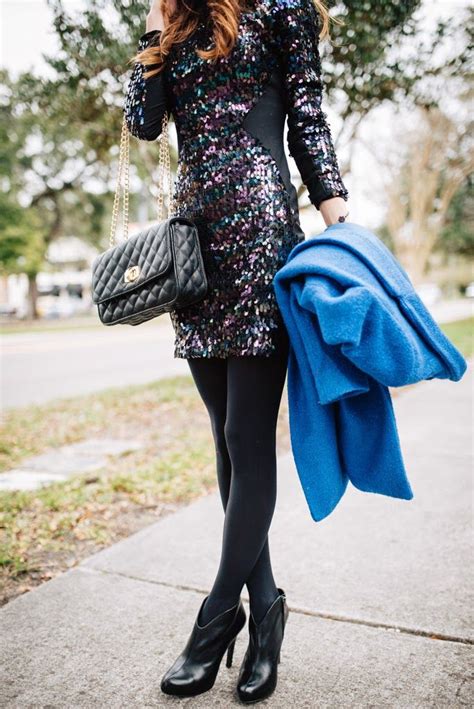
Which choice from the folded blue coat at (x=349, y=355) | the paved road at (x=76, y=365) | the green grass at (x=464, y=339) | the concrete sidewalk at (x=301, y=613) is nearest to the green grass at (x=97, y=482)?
the concrete sidewalk at (x=301, y=613)

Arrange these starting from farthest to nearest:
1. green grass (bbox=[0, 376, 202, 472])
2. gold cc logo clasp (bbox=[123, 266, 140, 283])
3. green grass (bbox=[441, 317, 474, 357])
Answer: green grass (bbox=[441, 317, 474, 357]), green grass (bbox=[0, 376, 202, 472]), gold cc logo clasp (bbox=[123, 266, 140, 283])

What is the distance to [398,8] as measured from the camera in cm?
544

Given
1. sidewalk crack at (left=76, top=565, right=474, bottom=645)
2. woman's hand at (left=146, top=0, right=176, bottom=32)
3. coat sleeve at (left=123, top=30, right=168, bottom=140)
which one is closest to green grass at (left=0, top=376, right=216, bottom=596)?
sidewalk crack at (left=76, top=565, right=474, bottom=645)

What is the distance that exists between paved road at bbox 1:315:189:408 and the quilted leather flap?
6.23 meters

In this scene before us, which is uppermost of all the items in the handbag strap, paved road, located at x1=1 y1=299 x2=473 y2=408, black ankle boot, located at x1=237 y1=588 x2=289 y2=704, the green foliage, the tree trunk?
the green foliage

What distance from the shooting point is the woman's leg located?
1.89 meters

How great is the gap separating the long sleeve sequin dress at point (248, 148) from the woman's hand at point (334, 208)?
0.02m

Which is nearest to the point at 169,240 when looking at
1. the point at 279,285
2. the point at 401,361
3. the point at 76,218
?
the point at 279,285

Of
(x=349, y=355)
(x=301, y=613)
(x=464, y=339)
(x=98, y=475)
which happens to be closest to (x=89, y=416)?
(x=98, y=475)

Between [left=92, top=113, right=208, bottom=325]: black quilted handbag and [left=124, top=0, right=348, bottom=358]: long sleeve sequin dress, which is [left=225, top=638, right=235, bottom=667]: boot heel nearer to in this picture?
[left=124, top=0, right=348, bottom=358]: long sleeve sequin dress

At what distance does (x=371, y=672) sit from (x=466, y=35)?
6.98 metres

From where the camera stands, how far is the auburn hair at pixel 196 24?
1793 mm

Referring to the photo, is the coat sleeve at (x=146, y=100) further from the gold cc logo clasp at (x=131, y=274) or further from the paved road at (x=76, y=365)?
the paved road at (x=76, y=365)

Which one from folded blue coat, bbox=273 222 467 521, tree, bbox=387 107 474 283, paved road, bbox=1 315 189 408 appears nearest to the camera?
folded blue coat, bbox=273 222 467 521
